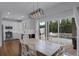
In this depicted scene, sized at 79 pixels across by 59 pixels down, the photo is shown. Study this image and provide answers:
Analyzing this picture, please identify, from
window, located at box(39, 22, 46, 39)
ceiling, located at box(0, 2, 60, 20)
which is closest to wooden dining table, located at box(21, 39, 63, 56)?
window, located at box(39, 22, 46, 39)

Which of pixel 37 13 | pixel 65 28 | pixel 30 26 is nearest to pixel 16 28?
pixel 30 26

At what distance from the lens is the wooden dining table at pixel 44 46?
215cm

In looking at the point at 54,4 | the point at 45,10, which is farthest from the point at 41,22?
the point at 54,4

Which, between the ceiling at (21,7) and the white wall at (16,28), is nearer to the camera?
the ceiling at (21,7)

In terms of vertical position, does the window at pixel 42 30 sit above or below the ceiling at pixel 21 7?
below

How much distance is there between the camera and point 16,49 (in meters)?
2.23

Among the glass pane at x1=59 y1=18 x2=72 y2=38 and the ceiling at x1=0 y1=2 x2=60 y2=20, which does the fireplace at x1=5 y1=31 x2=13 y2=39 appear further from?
the glass pane at x1=59 y1=18 x2=72 y2=38

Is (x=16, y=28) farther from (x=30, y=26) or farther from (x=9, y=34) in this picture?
(x=30, y=26)

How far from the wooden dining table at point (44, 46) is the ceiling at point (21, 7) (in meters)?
0.68

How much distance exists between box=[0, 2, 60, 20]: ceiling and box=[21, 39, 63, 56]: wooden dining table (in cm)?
68

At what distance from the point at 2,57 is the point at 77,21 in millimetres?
1782

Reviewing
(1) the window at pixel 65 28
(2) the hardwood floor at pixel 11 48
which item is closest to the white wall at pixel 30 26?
(2) the hardwood floor at pixel 11 48

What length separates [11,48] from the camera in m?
2.24

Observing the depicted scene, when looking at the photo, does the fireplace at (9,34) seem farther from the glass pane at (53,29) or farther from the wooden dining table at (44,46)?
the glass pane at (53,29)
